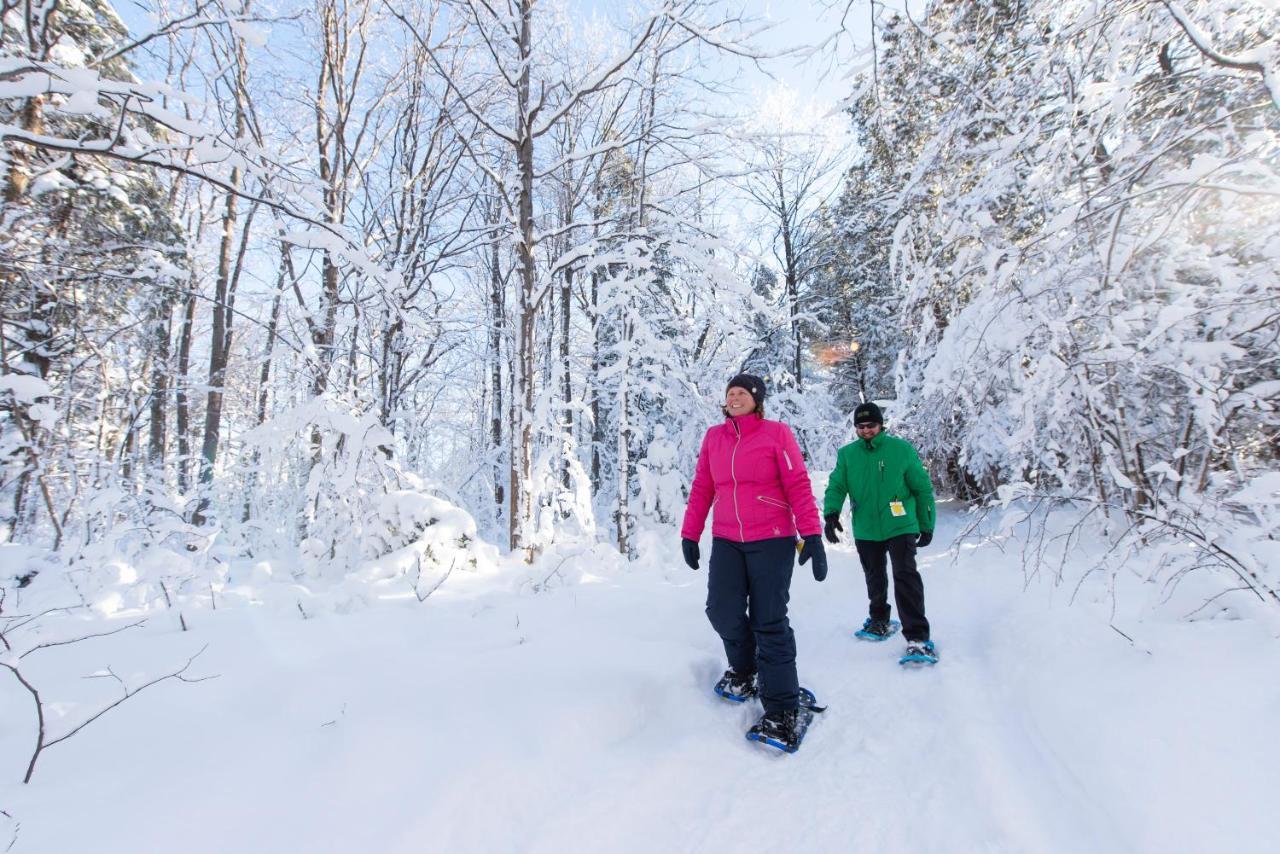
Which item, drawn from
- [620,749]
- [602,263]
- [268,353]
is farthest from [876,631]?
[268,353]

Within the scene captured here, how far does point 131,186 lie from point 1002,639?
11.7 m

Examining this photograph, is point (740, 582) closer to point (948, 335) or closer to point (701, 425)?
point (948, 335)

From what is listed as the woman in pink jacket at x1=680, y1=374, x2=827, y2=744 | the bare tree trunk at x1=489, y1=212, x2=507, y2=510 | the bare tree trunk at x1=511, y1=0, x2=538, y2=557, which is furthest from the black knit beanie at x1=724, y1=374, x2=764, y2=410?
the bare tree trunk at x1=489, y1=212, x2=507, y2=510

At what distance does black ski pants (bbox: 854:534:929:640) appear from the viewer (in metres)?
3.89

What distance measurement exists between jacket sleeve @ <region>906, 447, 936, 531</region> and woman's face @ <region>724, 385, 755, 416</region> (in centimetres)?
187

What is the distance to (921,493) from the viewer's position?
4.16 m

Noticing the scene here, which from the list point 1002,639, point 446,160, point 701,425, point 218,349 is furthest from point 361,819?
point 218,349

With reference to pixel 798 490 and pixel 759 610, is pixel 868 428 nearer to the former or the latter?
pixel 798 490

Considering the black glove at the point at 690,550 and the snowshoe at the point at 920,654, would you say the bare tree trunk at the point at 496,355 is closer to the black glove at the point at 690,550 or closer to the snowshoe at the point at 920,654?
the black glove at the point at 690,550

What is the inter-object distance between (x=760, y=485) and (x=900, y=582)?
1856 millimetres

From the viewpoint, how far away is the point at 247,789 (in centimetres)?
191

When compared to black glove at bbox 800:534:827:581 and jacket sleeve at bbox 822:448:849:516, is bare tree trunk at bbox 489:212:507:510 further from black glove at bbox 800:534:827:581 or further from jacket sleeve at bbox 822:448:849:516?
black glove at bbox 800:534:827:581

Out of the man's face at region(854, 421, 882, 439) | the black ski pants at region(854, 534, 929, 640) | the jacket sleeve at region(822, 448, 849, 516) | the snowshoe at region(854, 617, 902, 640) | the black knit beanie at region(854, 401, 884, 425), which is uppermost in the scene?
the black knit beanie at region(854, 401, 884, 425)

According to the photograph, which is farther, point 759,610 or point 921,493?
point 921,493
